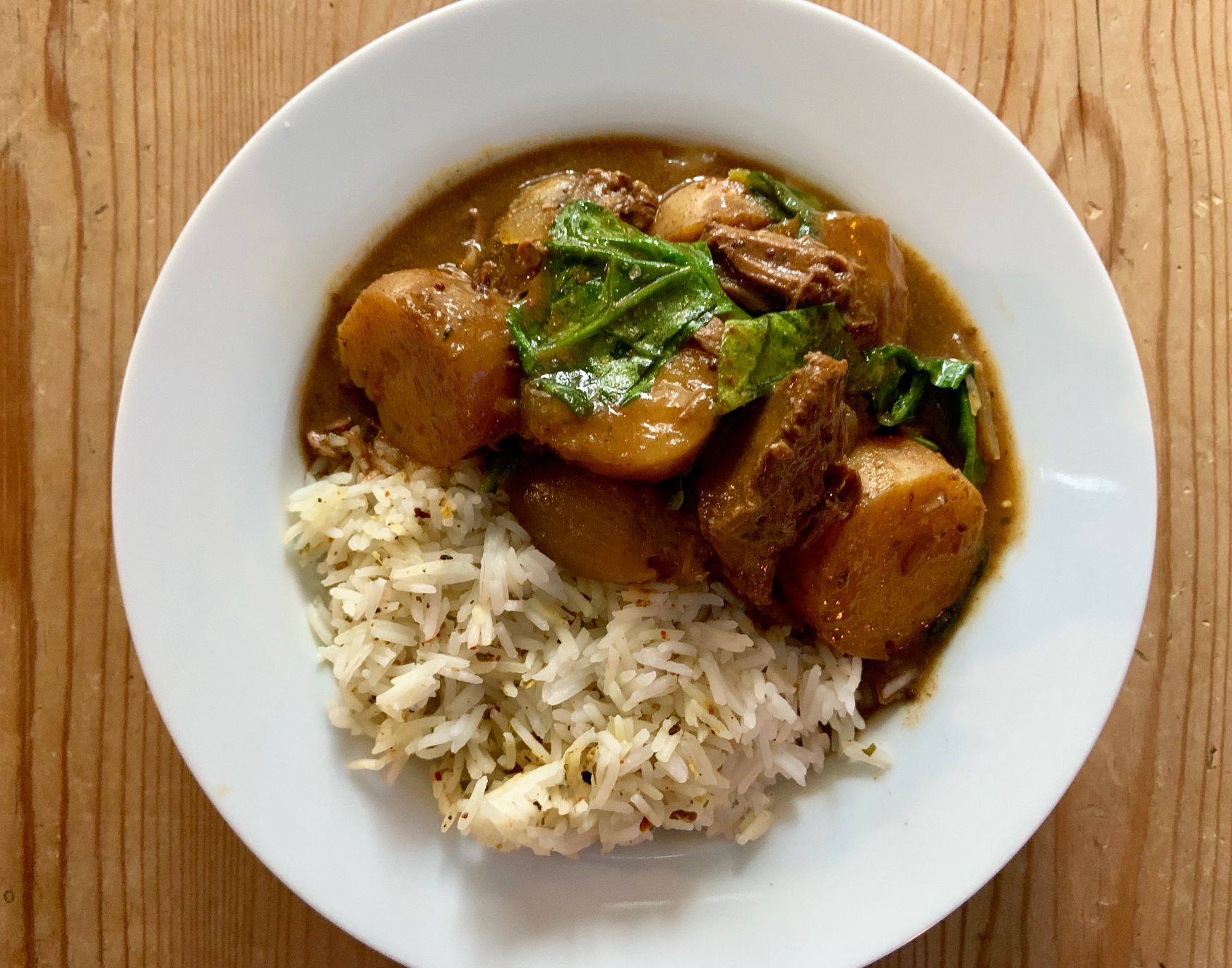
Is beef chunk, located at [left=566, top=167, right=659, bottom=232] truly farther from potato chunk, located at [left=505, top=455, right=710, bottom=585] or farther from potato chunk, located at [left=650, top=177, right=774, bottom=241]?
potato chunk, located at [left=505, top=455, right=710, bottom=585]

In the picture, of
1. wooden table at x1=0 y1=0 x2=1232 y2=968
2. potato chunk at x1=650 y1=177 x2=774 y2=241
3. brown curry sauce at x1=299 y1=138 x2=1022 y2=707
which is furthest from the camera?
wooden table at x1=0 y1=0 x2=1232 y2=968

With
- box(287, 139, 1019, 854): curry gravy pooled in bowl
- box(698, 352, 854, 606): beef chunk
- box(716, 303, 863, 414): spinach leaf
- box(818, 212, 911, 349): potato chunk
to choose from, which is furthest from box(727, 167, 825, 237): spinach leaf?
box(698, 352, 854, 606): beef chunk

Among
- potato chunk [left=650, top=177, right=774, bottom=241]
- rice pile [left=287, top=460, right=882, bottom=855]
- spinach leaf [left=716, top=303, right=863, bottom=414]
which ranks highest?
potato chunk [left=650, top=177, right=774, bottom=241]

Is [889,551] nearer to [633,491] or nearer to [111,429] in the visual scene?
[633,491]

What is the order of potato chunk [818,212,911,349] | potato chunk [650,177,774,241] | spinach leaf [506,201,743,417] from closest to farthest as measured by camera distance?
1. spinach leaf [506,201,743,417]
2. potato chunk [818,212,911,349]
3. potato chunk [650,177,774,241]

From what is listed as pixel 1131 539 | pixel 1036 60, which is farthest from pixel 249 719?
pixel 1036 60
